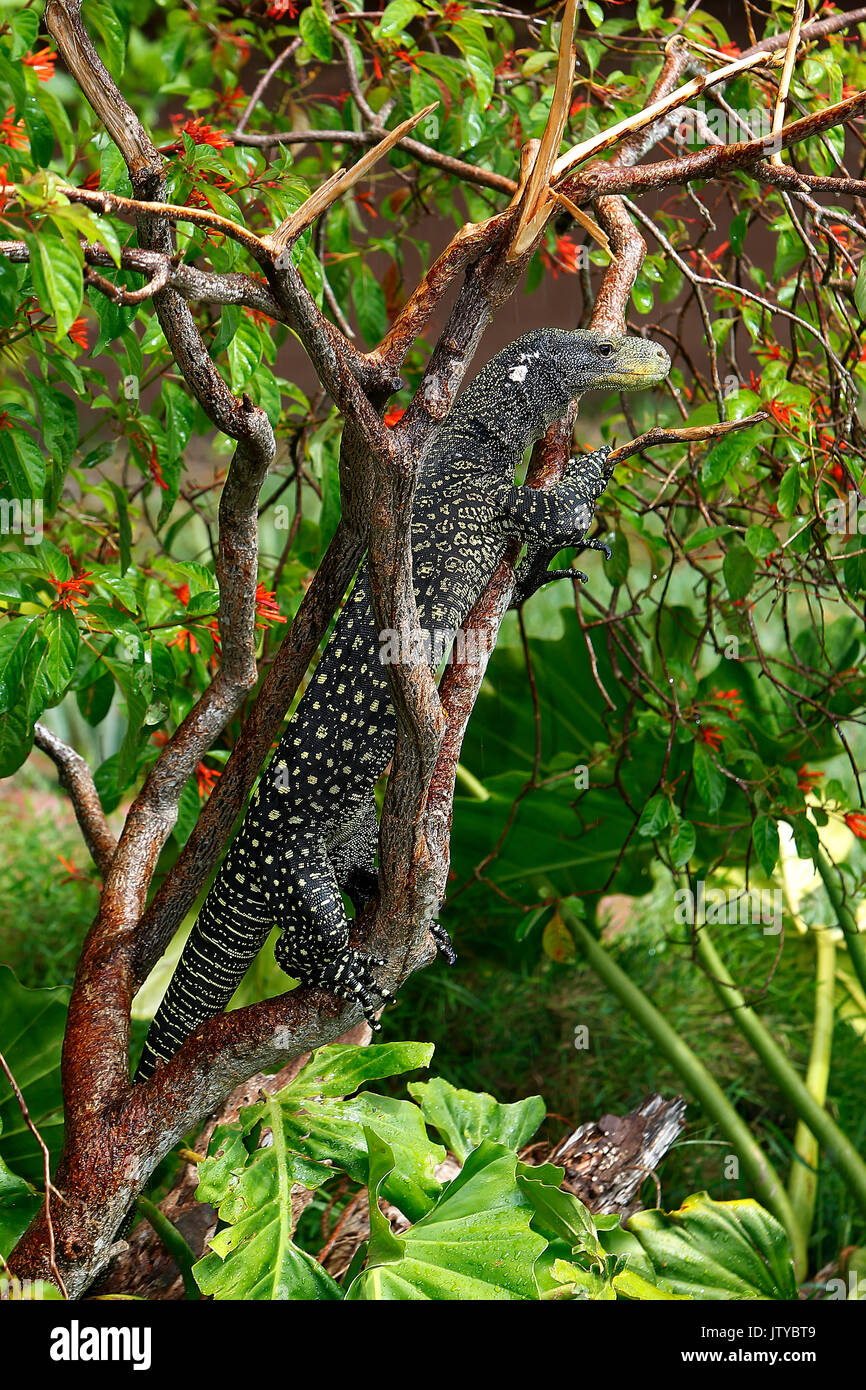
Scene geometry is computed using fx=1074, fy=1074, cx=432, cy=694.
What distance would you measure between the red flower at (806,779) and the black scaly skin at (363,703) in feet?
2.52

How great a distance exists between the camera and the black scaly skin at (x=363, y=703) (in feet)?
5.39

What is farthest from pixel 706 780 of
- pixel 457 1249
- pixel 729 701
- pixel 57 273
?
pixel 57 273

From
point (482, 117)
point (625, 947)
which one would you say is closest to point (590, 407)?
point (625, 947)

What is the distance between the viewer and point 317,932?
160 centimetres

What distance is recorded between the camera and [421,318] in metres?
1.53

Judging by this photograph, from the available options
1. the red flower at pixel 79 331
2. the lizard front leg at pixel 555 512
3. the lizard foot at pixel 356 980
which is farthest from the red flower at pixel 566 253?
the lizard foot at pixel 356 980

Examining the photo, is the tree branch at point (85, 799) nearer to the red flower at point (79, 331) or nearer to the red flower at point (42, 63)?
the red flower at point (79, 331)

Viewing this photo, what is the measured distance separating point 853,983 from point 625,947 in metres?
0.81

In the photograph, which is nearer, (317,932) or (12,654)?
(12,654)

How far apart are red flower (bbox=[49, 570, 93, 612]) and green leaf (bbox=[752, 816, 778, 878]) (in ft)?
4.49

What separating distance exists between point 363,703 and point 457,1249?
0.77 metres

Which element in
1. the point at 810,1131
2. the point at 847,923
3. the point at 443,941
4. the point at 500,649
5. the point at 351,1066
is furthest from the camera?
the point at 500,649

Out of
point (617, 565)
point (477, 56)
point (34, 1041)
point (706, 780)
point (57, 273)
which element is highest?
point (477, 56)

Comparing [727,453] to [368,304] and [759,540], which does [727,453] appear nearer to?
[759,540]
